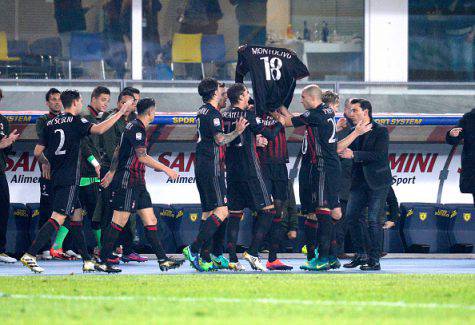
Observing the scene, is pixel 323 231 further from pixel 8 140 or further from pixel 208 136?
pixel 8 140

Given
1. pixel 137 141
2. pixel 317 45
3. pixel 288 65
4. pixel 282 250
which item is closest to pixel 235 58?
pixel 317 45

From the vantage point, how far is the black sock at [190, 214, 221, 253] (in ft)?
43.9

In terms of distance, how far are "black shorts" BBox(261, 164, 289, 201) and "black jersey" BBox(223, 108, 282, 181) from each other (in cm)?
54

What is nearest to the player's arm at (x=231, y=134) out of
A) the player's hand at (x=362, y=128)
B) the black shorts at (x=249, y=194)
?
the black shorts at (x=249, y=194)

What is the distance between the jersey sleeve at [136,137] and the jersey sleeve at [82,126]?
50cm

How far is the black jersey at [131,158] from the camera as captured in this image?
1300 cm

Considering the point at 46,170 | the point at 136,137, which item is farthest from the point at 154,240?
the point at 46,170

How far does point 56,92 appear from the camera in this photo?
15.7 metres

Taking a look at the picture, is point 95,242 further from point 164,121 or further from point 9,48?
point 9,48

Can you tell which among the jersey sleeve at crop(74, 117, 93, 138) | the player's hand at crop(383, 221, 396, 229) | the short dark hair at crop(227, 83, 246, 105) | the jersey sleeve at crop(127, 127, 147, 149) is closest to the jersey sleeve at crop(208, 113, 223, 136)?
the short dark hair at crop(227, 83, 246, 105)

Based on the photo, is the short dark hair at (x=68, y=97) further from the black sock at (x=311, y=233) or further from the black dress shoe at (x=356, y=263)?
the black dress shoe at (x=356, y=263)

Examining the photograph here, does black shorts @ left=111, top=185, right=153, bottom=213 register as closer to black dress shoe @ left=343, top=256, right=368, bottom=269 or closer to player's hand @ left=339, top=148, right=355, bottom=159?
player's hand @ left=339, top=148, right=355, bottom=159

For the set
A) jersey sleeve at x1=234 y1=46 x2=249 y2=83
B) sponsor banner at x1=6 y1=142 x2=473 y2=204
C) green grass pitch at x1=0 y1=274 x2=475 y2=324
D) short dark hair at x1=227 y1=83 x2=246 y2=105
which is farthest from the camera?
sponsor banner at x1=6 y1=142 x2=473 y2=204

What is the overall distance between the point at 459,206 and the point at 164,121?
459 cm
